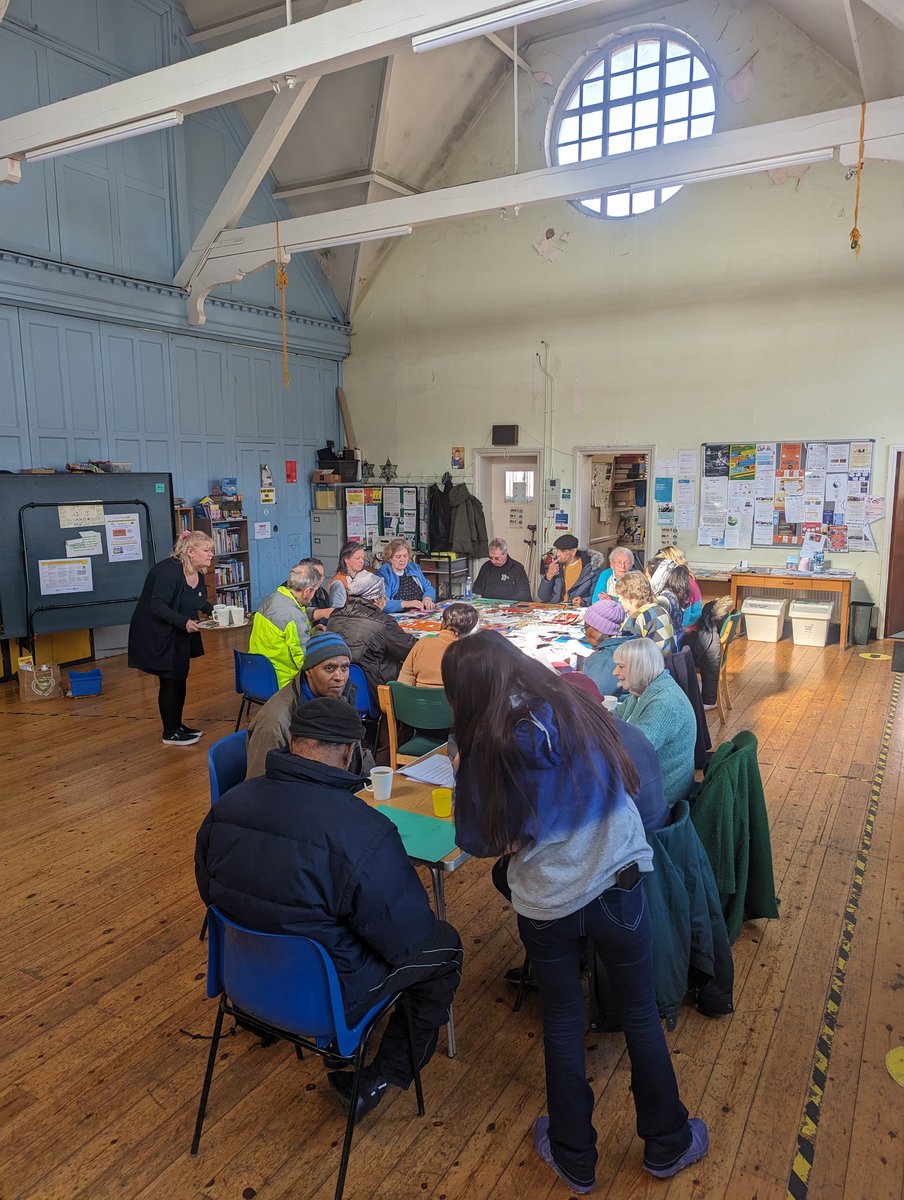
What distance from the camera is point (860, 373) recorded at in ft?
28.8

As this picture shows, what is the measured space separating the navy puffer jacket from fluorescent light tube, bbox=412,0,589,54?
413 centimetres

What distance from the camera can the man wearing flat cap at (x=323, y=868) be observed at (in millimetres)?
2076

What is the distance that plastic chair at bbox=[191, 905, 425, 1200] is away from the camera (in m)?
2.05

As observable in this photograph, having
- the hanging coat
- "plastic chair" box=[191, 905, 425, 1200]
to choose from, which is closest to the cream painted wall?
the hanging coat

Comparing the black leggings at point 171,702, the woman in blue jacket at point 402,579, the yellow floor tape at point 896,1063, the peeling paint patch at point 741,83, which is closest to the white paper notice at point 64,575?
the black leggings at point 171,702

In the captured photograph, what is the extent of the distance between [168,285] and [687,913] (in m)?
8.75

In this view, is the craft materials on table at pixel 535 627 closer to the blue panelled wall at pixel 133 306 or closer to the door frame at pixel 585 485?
the door frame at pixel 585 485

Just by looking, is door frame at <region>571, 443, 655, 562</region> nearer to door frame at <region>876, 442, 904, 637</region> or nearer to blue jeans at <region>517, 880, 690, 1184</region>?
door frame at <region>876, 442, 904, 637</region>

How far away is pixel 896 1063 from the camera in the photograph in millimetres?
2727

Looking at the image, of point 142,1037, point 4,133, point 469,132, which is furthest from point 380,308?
point 142,1037

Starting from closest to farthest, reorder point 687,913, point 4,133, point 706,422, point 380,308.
Result: point 687,913 → point 4,133 → point 706,422 → point 380,308

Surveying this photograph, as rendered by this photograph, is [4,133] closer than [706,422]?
Yes

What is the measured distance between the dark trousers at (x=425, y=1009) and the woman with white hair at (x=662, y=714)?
41.5 inches

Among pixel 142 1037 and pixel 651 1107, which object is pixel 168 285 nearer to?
pixel 142 1037
